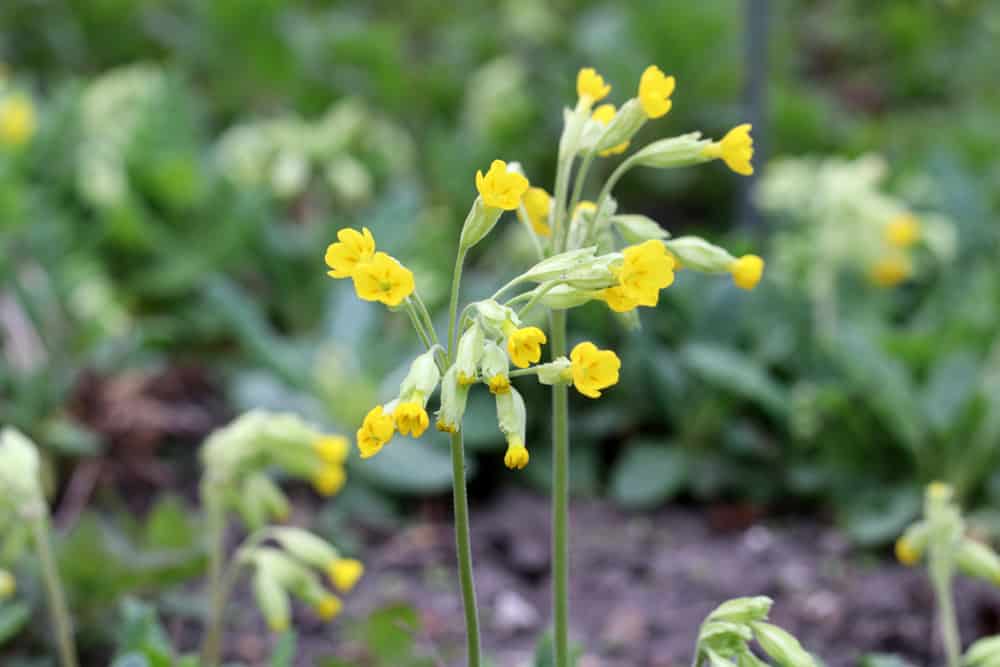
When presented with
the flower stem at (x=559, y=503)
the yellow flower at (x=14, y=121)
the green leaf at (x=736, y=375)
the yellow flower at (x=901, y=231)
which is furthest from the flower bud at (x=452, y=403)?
the yellow flower at (x=14, y=121)

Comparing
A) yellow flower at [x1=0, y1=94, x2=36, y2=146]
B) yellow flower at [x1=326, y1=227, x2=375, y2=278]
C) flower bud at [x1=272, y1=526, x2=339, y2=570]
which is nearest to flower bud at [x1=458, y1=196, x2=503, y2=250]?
yellow flower at [x1=326, y1=227, x2=375, y2=278]

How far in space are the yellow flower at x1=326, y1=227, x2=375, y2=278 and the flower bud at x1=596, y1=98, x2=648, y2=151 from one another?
35 cm

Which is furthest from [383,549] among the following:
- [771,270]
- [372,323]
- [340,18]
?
[340,18]

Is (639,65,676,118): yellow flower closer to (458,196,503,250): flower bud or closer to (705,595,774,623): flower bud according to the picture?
(458,196,503,250): flower bud

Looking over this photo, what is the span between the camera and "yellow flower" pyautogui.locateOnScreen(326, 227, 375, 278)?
1244mm

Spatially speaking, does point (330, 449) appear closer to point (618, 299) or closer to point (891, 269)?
point (618, 299)

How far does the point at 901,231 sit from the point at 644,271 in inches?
79.7

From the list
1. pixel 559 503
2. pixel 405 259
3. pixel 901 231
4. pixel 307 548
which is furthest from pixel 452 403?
pixel 405 259

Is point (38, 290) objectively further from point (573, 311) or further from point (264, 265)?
point (573, 311)

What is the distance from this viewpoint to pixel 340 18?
5375 mm

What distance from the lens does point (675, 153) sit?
147 centimetres

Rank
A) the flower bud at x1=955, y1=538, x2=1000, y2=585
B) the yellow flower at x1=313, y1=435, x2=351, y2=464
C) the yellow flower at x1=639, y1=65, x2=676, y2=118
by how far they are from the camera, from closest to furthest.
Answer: the yellow flower at x1=639, y1=65, x2=676, y2=118
the flower bud at x1=955, y1=538, x2=1000, y2=585
the yellow flower at x1=313, y1=435, x2=351, y2=464

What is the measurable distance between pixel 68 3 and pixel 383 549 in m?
3.72

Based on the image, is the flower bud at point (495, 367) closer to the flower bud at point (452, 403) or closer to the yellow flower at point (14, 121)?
the flower bud at point (452, 403)
